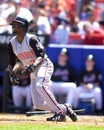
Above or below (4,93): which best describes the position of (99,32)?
above

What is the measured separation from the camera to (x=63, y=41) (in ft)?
39.6

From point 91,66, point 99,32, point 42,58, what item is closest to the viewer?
point 42,58

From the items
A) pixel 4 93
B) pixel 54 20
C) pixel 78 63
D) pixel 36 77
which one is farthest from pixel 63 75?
pixel 36 77

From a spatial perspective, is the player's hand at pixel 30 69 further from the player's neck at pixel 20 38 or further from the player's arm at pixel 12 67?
Answer: the player's neck at pixel 20 38

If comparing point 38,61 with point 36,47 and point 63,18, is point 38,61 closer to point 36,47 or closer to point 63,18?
point 36,47

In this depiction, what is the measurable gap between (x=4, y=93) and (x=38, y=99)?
3708 millimetres

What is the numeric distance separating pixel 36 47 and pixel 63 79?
12.6ft

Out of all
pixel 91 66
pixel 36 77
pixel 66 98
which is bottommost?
pixel 66 98

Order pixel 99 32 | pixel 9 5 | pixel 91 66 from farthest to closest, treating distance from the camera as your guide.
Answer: pixel 9 5
pixel 99 32
pixel 91 66

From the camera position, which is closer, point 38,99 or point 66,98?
point 38,99

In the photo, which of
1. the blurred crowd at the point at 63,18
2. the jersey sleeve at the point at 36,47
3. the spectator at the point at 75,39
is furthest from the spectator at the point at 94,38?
the jersey sleeve at the point at 36,47

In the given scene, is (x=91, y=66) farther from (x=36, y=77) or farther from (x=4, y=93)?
(x=36, y=77)

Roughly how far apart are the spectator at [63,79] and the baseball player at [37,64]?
3179 mm

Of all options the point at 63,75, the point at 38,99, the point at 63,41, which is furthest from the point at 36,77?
the point at 63,41
